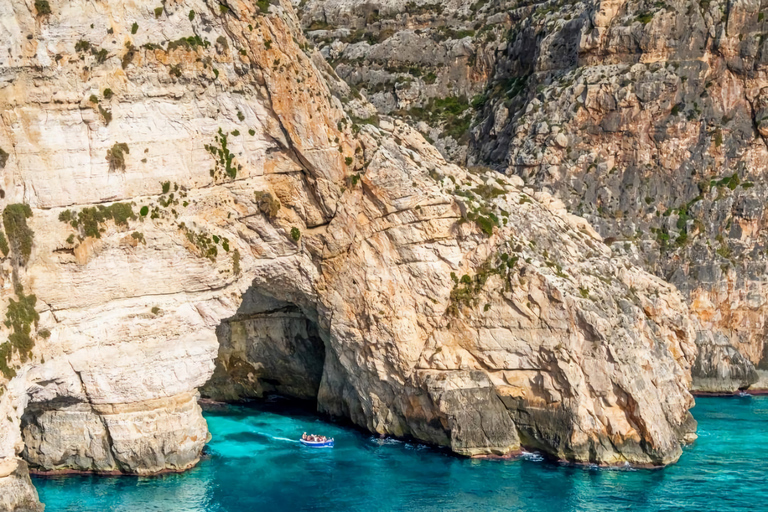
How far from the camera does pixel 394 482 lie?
158 ft

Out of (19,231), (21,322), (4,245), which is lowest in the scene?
(21,322)

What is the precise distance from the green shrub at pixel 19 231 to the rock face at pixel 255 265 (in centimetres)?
9

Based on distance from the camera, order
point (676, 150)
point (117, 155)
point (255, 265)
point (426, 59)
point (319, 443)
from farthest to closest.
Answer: point (426, 59), point (676, 150), point (319, 443), point (255, 265), point (117, 155)

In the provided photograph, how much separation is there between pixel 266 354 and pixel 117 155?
70.3 ft

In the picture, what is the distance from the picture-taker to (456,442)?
172 ft

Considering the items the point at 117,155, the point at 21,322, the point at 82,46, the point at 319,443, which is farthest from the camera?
the point at 319,443

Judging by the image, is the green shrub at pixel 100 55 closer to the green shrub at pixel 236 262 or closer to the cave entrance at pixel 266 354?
the green shrub at pixel 236 262

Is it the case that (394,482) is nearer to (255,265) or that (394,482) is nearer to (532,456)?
(532,456)

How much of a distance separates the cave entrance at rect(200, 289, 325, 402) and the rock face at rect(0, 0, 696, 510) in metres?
2.70

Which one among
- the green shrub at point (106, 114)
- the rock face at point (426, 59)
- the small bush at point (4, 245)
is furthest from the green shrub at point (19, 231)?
the rock face at point (426, 59)

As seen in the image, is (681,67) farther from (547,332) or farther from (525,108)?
(547,332)

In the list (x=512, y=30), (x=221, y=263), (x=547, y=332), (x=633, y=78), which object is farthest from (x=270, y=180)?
(x=512, y=30)

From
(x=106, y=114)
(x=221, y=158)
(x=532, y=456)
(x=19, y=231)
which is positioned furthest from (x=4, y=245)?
(x=532, y=456)

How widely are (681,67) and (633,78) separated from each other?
13.0 feet
